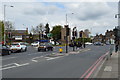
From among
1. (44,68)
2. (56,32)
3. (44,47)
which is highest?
(56,32)

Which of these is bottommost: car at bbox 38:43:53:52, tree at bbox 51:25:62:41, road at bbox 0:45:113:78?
road at bbox 0:45:113:78

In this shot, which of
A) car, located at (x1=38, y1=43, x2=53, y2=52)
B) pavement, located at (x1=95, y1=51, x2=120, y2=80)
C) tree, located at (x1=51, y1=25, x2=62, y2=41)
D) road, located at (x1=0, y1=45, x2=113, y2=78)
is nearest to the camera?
pavement, located at (x1=95, y1=51, x2=120, y2=80)

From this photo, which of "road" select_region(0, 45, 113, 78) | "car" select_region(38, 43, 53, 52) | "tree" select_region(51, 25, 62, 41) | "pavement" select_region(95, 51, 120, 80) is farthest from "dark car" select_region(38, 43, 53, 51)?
"tree" select_region(51, 25, 62, 41)

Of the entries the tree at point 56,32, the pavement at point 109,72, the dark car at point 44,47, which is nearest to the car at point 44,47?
the dark car at point 44,47

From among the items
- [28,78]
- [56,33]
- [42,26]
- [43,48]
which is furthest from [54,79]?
[56,33]

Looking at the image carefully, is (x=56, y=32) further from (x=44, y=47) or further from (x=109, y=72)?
(x=109, y=72)

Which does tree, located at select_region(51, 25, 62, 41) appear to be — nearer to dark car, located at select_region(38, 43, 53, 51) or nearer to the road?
dark car, located at select_region(38, 43, 53, 51)

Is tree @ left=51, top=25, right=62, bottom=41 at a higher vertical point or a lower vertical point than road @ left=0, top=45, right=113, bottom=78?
higher

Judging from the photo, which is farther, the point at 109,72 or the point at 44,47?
the point at 44,47

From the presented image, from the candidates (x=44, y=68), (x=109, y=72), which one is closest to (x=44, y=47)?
(x=44, y=68)

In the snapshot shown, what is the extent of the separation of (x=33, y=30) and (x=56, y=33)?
24700mm

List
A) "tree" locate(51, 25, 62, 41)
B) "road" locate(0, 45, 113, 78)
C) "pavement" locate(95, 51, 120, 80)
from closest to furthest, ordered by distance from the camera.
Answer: "pavement" locate(95, 51, 120, 80)
"road" locate(0, 45, 113, 78)
"tree" locate(51, 25, 62, 41)

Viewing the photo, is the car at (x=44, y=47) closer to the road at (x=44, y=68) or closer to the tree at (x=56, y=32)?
the road at (x=44, y=68)

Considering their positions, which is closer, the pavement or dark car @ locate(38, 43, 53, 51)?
the pavement
